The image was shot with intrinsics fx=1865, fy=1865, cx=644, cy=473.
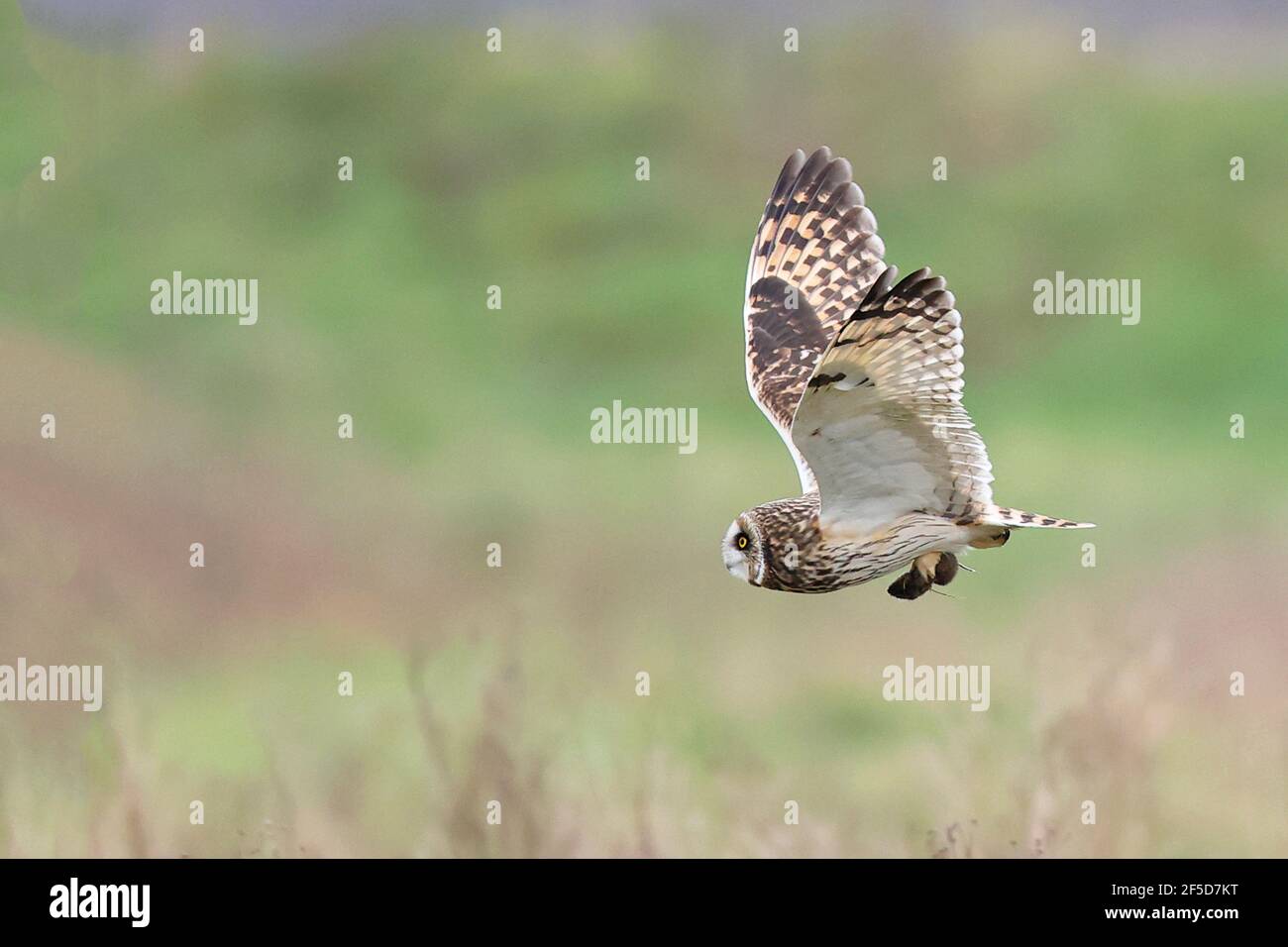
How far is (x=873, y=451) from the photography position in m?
6.12

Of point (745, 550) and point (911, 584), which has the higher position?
point (745, 550)

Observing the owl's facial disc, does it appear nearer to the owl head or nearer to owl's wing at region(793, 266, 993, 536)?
the owl head

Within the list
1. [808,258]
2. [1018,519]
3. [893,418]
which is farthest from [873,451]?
[808,258]

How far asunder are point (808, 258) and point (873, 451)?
1.74 m

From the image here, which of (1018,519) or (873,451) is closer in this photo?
(1018,519)

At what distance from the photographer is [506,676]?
36.9ft

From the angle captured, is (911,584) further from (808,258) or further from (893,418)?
(808,258)

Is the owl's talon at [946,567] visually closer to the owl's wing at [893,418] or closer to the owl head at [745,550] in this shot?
the owl's wing at [893,418]

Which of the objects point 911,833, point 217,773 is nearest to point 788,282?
point 911,833

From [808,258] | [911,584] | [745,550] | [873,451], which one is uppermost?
[808,258]

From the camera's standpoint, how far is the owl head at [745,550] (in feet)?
21.0

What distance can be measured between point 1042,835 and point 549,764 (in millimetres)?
2928

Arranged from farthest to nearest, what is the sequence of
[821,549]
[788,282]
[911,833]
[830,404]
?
[911,833] < [788,282] < [821,549] < [830,404]

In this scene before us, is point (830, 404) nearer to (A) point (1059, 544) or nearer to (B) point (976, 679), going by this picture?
(B) point (976, 679)
